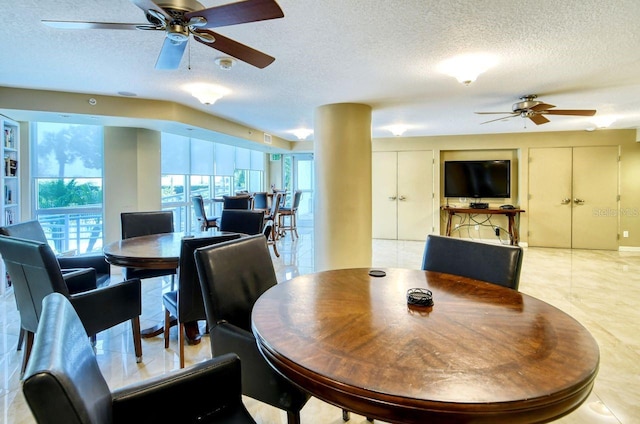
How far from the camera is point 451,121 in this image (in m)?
5.57

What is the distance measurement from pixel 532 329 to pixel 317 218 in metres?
3.42

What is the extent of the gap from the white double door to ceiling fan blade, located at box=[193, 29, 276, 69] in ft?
18.9

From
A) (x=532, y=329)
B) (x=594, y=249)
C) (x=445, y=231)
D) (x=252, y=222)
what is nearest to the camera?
(x=532, y=329)

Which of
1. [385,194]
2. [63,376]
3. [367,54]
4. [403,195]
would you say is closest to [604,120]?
[403,195]

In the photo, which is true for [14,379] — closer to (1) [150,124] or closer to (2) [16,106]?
(2) [16,106]

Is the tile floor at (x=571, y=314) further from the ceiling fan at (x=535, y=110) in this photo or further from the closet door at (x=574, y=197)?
the ceiling fan at (x=535, y=110)

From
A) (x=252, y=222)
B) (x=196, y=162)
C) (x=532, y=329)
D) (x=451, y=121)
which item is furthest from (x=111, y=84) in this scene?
(x=451, y=121)

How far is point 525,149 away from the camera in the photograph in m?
6.82

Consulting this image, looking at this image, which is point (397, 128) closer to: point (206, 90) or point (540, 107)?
point (540, 107)

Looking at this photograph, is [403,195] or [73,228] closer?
[73,228]

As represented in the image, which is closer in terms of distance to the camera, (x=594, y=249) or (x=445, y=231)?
(x=594, y=249)

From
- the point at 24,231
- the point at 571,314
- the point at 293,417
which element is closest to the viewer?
the point at 293,417

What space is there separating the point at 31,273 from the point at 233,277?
1.33 metres

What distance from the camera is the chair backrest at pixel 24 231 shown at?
7.87ft
